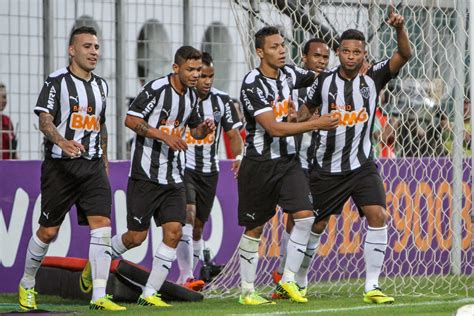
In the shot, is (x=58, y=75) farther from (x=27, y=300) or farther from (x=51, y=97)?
(x=27, y=300)

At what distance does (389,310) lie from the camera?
910cm

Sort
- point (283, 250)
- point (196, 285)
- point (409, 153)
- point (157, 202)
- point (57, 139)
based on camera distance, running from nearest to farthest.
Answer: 1. point (57, 139)
2. point (157, 202)
3. point (196, 285)
4. point (283, 250)
5. point (409, 153)

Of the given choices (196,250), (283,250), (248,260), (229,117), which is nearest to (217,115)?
(229,117)

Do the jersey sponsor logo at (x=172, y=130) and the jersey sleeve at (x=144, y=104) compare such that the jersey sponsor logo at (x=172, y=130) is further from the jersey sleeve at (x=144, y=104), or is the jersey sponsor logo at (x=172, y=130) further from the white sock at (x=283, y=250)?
the white sock at (x=283, y=250)

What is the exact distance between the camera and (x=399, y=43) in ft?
31.8

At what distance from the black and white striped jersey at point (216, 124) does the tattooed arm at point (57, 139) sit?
2.65m

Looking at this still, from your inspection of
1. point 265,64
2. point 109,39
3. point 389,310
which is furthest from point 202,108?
point 389,310

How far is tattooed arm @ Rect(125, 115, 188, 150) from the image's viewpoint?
376 inches

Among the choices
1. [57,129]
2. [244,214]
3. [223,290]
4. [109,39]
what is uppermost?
[109,39]

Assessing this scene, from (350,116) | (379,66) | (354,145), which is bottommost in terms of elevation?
(354,145)

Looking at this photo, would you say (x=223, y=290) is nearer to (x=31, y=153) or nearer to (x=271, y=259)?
(x=271, y=259)

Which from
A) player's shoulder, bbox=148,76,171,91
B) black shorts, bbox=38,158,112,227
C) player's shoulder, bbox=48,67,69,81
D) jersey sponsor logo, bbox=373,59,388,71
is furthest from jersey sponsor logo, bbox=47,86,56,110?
jersey sponsor logo, bbox=373,59,388,71

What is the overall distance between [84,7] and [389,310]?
4531 millimetres

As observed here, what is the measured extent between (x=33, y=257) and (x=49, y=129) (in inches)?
43.2
